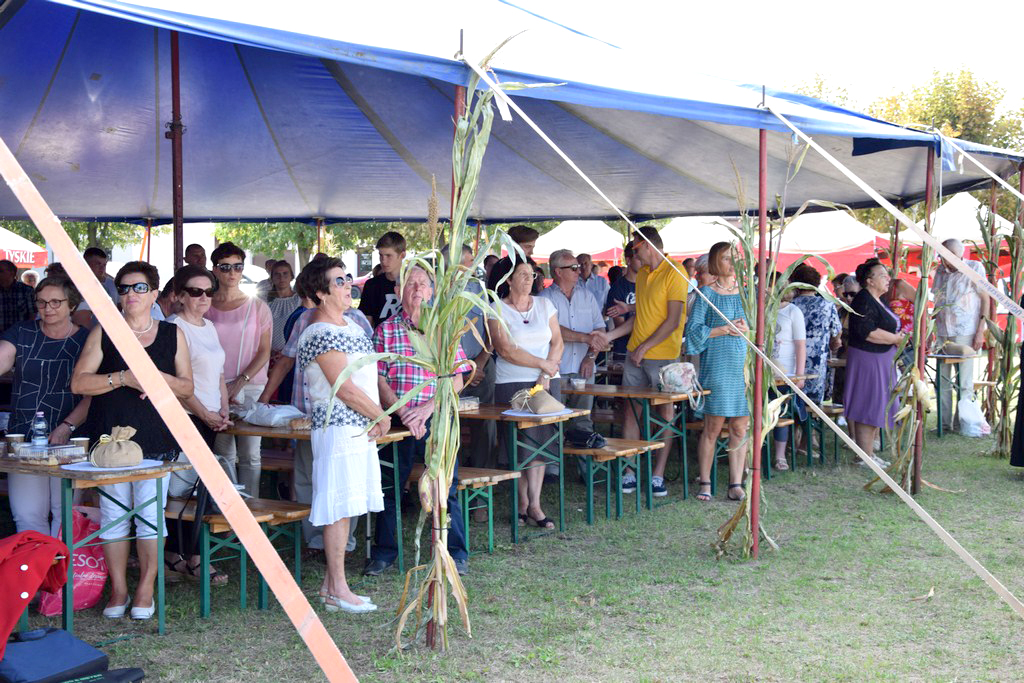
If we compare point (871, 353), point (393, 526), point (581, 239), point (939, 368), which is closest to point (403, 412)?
point (393, 526)

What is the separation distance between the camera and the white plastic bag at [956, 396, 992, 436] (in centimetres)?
991

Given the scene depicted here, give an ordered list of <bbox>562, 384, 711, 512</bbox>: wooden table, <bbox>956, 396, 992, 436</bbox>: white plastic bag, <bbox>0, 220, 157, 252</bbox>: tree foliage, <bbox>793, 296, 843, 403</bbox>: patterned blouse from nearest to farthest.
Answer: <bbox>562, 384, 711, 512</bbox>: wooden table
<bbox>793, 296, 843, 403</bbox>: patterned blouse
<bbox>956, 396, 992, 436</bbox>: white plastic bag
<bbox>0, 220, 157, 252</bbox>: tree foliage

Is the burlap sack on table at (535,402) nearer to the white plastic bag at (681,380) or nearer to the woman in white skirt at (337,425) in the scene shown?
the white plastic bag at (681,380)

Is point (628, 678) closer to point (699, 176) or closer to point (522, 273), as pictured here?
point (522, 273)

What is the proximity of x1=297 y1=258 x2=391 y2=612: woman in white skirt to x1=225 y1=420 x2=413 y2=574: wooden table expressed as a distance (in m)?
0.25

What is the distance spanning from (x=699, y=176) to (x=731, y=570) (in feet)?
18.7

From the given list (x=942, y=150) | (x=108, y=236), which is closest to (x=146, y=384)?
(x=942, y=150)

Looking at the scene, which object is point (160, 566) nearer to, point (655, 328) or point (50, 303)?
point (50, 303)

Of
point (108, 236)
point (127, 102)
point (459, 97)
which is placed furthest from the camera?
point (108, 236)

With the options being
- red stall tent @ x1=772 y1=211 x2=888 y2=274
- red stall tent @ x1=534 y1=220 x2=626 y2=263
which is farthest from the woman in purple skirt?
red stall tent @ x1=534 y1=220 x2=626 y2=263

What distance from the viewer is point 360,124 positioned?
8906 mm

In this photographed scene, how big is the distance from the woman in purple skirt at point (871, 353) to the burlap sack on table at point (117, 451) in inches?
219

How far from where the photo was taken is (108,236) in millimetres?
24062

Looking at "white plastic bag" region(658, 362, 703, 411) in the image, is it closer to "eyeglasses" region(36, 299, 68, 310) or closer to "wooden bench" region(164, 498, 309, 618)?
"wooden bench" region(164, 498, 309, 618)
